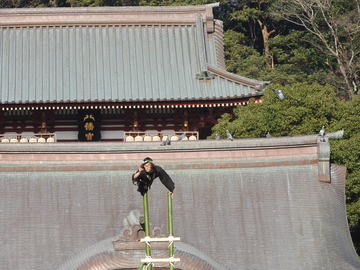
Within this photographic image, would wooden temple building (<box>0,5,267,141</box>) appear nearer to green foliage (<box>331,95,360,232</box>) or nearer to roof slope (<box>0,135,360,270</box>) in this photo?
green foliage (<box>331,95,360,232</box>)

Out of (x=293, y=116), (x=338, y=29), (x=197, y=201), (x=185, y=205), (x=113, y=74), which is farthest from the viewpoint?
(x=338, y=29)

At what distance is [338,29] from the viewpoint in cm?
5212

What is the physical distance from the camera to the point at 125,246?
792 inches

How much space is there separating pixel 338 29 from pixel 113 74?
65.3 feet

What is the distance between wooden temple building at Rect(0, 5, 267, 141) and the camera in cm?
3416

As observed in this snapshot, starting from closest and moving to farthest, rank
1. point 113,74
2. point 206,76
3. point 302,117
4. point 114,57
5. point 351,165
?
1. point 351,165
2. point 302,117
3. point 206,76
4. point 113,74
5. point 114,57

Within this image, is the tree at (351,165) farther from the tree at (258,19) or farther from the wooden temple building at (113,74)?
the tree at (258,19)

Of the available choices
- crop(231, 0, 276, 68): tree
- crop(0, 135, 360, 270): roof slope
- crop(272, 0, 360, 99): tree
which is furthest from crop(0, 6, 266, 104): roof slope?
crop(231, 0, 276, 68): tree

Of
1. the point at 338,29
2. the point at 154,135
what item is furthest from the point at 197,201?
the point at 338,29

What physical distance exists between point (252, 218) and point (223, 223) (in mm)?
621

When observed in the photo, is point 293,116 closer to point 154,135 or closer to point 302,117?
point 302,117

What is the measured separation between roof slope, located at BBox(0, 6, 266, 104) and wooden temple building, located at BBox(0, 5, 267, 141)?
3 cm

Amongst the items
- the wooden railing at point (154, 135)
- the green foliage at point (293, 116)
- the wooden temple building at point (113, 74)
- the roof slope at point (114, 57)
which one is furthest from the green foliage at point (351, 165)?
the wooden railing at point (154, 135)

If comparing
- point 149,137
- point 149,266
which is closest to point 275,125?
point 149,137
